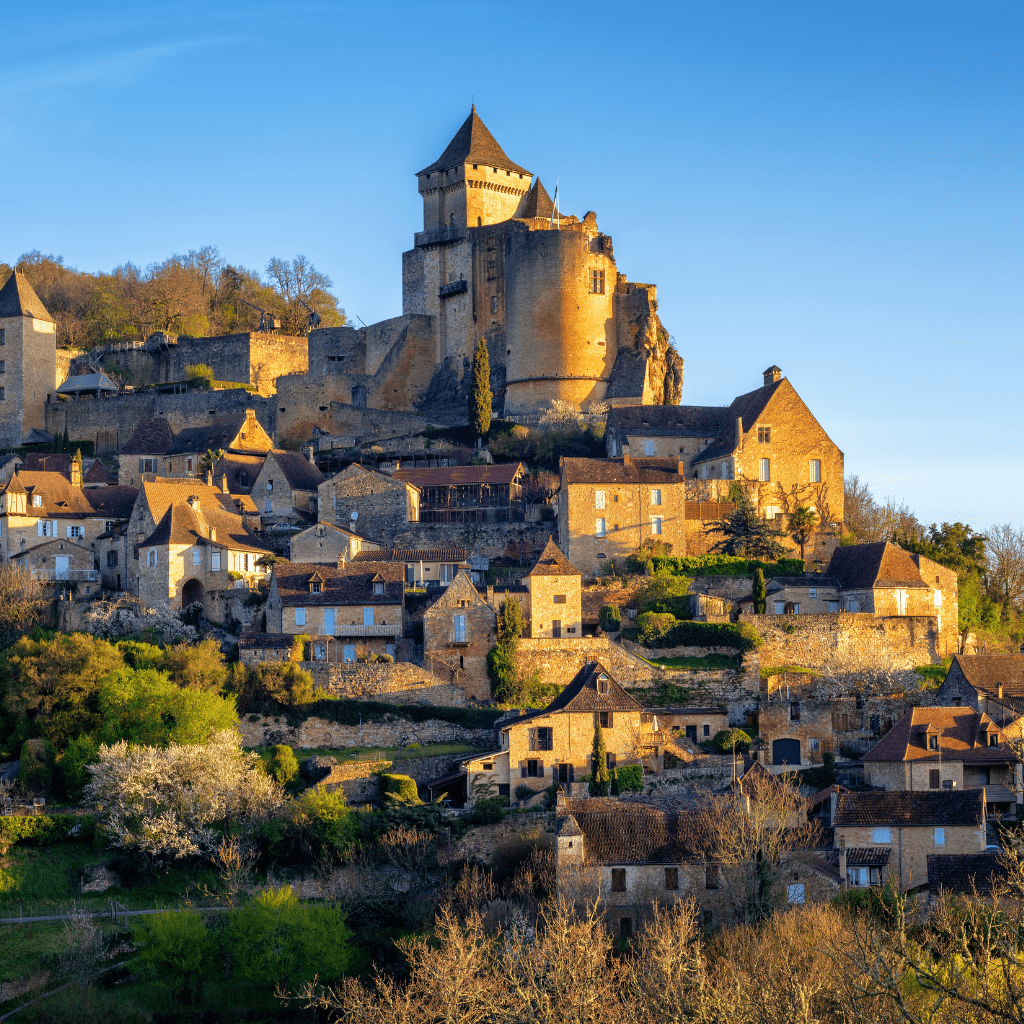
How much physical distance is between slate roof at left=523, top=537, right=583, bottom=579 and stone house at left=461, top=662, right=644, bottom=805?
25.0 feet

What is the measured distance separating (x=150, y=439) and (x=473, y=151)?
25.4 m

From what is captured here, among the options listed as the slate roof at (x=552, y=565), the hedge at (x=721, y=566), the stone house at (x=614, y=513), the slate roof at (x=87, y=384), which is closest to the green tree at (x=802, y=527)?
the hedge at (x=721, y=566)

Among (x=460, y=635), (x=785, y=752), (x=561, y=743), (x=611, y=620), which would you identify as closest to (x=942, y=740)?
(x=785, y=752)

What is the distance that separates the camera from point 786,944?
3431cm

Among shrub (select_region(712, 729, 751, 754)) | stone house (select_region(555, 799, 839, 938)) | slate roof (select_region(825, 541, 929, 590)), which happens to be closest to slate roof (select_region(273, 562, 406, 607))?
shrub (select_region(712, 729, 751, 754))

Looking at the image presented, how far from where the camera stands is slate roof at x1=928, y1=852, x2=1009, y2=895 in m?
38.4

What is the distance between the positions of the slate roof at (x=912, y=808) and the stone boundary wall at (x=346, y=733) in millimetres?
12692

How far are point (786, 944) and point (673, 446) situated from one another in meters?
36.1

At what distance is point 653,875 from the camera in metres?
40.4

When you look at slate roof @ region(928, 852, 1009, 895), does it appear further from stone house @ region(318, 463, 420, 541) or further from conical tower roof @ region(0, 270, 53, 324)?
conical tower roof @ region(0, 270, 53, 324)

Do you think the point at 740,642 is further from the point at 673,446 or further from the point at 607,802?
the point at 673,446

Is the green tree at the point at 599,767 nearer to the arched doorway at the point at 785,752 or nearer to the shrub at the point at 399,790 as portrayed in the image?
the shrub at the point at 399,790

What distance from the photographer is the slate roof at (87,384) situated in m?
86.9

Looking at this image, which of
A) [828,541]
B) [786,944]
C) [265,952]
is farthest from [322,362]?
[786,944]
